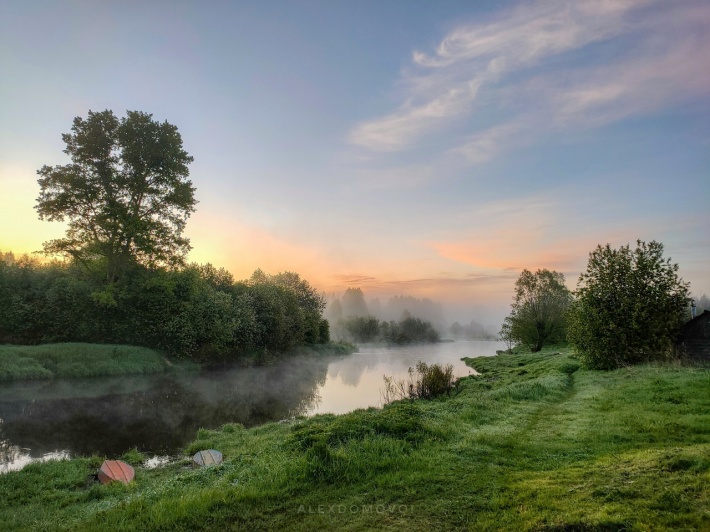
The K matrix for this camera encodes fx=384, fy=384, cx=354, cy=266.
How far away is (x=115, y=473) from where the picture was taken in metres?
9.61

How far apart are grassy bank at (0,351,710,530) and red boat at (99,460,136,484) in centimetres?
43

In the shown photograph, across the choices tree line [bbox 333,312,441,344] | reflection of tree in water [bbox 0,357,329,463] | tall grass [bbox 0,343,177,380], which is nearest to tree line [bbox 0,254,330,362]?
tall grass [bbox 0,343,177,380]

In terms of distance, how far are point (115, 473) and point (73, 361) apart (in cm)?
2245

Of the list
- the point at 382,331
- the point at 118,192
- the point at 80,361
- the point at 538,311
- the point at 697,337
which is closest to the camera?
the point at 697,337

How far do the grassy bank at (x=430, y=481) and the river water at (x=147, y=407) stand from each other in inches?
143

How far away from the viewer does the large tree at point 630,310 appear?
2300 cm

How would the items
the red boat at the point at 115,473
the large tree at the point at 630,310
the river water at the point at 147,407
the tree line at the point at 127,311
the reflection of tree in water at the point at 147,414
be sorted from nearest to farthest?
the red boat at the point at 115,473 < the river water at the point at 147,407 < the reflection of tree in water at the point at 147,414 < the large tree at the point at 630,310 < the tree line at the point at 127,311

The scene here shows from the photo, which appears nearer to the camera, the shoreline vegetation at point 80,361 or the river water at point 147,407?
the river water at point 147,407

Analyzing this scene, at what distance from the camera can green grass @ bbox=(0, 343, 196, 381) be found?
80.1ft

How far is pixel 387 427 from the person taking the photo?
9.09 m

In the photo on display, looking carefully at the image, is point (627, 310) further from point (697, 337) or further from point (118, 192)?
point (118, 192)

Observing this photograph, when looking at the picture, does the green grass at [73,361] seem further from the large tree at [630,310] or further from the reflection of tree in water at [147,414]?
the large tree at [630,310]

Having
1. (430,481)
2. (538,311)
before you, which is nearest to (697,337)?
(430,481)

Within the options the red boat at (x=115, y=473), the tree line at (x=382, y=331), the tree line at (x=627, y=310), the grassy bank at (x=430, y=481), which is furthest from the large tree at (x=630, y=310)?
the tree line at (x=382, y=331)
